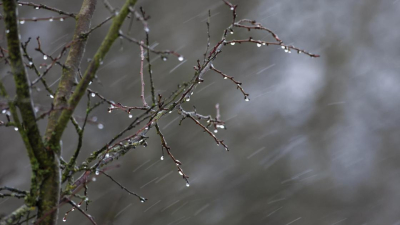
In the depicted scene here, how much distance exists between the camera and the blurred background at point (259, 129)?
8234 millimetres

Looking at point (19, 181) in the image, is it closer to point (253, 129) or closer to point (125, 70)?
point (125, 70)

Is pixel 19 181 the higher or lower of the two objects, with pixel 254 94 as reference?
lower

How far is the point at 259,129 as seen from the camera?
8961 mm

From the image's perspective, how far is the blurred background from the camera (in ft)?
27.0

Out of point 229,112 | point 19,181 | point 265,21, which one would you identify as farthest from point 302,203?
point 19,181

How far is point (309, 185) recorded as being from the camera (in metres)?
8.60

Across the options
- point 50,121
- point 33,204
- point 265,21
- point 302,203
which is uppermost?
point 265,21

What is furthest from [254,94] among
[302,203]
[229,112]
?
[302,203]

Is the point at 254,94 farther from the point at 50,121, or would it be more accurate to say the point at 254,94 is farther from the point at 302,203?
the point at 50,121

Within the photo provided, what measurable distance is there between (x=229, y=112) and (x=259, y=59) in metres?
1.62

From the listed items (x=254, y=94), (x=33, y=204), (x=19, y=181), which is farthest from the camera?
(x=254, y=94)

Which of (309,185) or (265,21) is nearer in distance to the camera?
(309,185)

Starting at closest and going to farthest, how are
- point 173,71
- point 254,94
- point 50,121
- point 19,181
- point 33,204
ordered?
1. point 33,204
2. point 50,121
3. point 19,181
4. point 173,71
5. point 254,94

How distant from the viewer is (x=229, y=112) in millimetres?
9297
